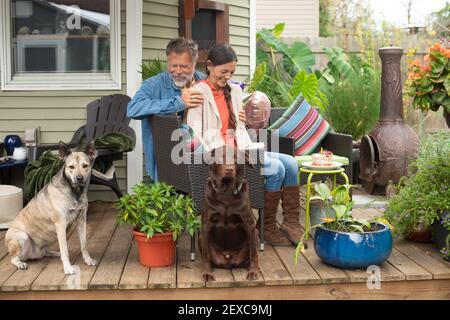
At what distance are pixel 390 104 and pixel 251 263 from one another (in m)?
2.84

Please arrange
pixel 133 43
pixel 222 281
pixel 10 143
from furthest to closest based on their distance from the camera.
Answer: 1. pixel 133 43
2. pixel 10 143
3. pixel 222 281

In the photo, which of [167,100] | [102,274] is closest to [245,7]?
[167,100]

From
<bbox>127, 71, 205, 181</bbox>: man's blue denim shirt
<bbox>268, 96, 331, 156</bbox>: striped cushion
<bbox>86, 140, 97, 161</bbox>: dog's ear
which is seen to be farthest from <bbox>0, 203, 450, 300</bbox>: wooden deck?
<bbox>268, 96, 331, 156</bbox>: striped cushion

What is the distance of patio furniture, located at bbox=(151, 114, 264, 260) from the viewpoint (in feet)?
12.3

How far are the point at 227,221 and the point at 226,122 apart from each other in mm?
665

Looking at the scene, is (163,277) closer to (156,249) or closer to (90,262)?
(156,249)

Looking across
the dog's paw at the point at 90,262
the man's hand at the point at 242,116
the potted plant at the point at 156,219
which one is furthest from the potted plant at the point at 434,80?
the dog's paw at the point at 90,262

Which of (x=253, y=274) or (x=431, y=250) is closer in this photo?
(x=253, y=274)

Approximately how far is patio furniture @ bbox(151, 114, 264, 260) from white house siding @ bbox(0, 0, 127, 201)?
5.86 ft

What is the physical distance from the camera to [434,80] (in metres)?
3.65

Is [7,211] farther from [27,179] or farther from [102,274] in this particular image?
[102,274]

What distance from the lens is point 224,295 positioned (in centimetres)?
340

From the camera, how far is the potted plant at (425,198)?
3.86m

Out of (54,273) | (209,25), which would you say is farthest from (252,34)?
(54,273)
